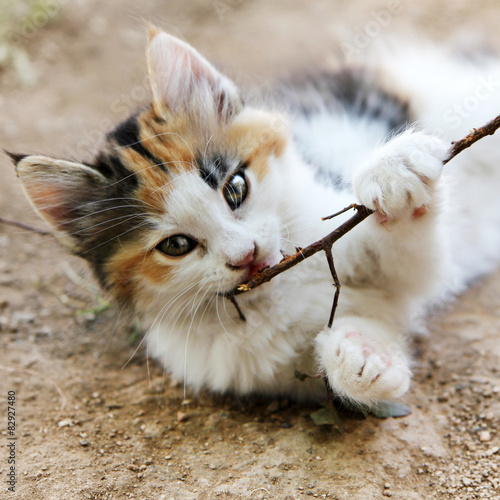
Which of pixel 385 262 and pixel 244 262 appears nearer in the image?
pixel 244 262

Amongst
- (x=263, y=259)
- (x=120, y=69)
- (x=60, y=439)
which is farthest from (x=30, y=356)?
(x=120, y=69)

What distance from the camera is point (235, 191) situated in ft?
5.73

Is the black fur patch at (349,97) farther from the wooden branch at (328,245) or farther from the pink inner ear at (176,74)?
the wooden branch at (328,245)

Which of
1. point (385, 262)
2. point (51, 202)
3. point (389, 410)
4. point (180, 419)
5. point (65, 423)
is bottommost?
point (65, 423)

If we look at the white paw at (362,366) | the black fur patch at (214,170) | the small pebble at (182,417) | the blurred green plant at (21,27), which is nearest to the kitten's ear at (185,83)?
the black fur patch at (214,170)

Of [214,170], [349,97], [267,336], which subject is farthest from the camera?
[349,97]

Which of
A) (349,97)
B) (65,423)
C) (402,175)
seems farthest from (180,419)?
(349,97)

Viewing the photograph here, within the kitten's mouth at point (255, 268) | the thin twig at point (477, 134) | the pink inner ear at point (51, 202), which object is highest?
the thin twig at point (477, 134)

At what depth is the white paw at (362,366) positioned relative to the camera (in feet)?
4.91

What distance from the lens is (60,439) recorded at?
5.84ft

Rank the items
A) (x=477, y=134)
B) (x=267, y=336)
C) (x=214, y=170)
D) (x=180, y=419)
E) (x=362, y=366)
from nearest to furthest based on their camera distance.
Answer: (x=477, y=134)
(x=362, y=366)
(x=214, y=170)
(x=267, y=336)
(x=180, y=419)

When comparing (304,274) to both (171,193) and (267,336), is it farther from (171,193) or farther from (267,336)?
(171,193)

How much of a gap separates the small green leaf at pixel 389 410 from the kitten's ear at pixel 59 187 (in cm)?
126

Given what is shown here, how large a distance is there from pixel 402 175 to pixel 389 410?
0.85 m
